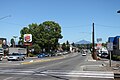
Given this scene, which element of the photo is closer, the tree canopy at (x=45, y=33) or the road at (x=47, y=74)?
the road at (x=47, y=74)

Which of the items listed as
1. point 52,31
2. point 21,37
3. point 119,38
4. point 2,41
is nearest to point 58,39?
point 52,31

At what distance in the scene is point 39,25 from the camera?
117 meters

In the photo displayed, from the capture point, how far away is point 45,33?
114500 mm

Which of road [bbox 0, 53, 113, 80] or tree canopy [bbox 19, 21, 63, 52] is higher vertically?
tree canopy [bbox 19, 21, 63, 52]

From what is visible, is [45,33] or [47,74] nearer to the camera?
[47,74]

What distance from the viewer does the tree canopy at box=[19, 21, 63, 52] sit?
370 ft

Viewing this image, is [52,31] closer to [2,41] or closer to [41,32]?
[41,32]

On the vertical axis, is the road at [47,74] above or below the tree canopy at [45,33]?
below

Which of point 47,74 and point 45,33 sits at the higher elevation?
point 45,33

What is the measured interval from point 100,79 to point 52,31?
99162mm

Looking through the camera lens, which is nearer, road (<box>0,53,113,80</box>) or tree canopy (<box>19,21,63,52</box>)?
road (<box>0,53,113,80</box>)

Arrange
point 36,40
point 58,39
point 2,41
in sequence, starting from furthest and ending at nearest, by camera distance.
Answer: point 58,39 < point 36,40 < point 2,41

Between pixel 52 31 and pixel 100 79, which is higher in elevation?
pixel 52 31

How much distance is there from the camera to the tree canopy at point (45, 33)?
370 feet
